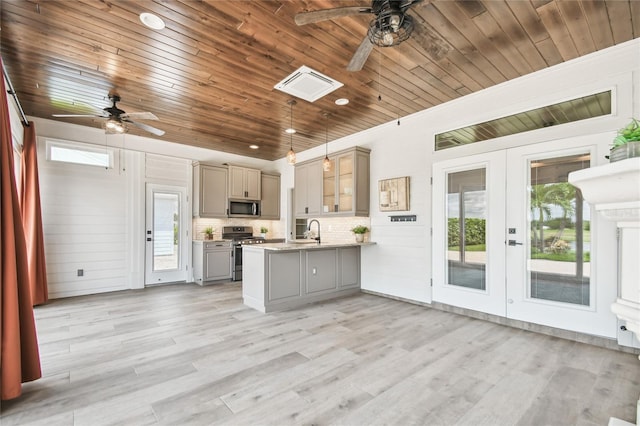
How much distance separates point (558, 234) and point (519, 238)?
0.37m

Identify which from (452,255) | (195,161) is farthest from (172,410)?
(195,161)

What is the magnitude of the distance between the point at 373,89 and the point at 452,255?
2523mm

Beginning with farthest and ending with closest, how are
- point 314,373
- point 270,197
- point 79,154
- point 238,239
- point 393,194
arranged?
point 270,197 < point 238,239 < point 79,154 < point 393,194 < point 314,373

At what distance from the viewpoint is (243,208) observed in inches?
280

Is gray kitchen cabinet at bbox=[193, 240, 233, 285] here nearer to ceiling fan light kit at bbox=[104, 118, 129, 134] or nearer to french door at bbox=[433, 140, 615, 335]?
ceiling fan light kit at bbox=[104, 118, 129, 134]

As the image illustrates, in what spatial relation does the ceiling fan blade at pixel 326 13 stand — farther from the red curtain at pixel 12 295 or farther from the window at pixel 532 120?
the window at pixel 532 120

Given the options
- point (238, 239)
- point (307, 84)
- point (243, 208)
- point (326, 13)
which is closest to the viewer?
point (326, 13)

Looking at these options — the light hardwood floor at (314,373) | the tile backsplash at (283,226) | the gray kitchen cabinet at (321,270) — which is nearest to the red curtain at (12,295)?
the light hardwood floor at (314,373)

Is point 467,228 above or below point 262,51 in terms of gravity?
below

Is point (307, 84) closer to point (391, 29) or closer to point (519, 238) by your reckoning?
point (391, 29)

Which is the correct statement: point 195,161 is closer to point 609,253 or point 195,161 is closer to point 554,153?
point 554,153

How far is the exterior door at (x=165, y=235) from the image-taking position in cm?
594

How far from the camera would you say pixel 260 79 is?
11.8 feet

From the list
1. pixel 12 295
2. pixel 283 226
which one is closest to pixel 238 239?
pixel 283 226
